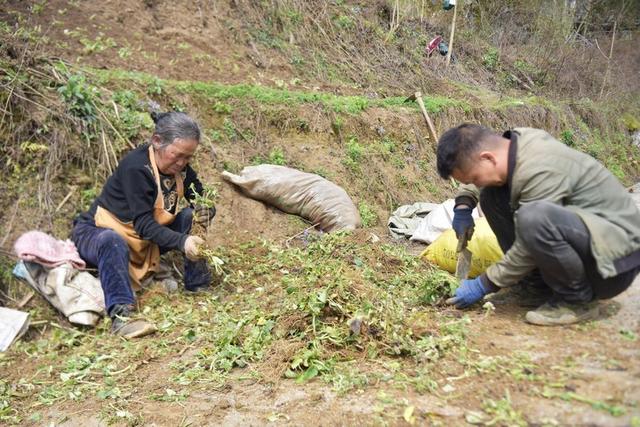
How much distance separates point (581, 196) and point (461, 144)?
22.2 inches

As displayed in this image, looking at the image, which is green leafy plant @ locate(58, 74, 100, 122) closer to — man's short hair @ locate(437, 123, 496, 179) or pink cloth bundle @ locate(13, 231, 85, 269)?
pink cloth bundle @ locate(13, 231, 85, 269)

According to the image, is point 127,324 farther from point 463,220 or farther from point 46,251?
point 463,220

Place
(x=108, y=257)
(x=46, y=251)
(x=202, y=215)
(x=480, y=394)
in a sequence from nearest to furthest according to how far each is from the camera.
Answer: (x=480, y=394) < (x=108, y=257) < (x=46, y=251) < (x=202, y=215)

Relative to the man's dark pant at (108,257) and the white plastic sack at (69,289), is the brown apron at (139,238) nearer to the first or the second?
the man's dark pant at (108,257)

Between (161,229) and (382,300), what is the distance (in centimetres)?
150

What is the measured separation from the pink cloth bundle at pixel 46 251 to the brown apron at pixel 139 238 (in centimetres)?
27

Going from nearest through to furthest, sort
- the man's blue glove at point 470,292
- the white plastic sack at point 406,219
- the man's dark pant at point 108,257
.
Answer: the man's blue glove at point 470,292
the man's dark pant at point 108,257
the white plastic sack at point 406,219

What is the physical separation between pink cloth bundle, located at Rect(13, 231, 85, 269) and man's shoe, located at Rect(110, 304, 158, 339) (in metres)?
0.45

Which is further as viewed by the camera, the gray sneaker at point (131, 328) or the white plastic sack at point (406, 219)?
the white plastic sack at point (406, 219)

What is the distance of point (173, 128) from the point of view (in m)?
3.31

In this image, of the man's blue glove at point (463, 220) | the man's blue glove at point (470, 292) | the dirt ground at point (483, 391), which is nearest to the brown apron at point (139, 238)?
the dirt ground at point (483, 391)

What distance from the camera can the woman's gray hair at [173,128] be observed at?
3.31 meters

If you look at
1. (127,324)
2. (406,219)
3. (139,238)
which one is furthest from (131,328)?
(406,219)

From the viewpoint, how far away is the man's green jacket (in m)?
2.27
